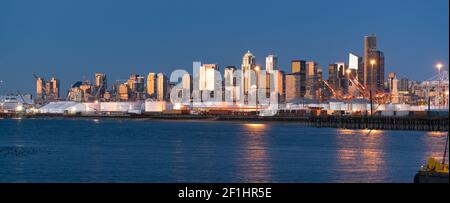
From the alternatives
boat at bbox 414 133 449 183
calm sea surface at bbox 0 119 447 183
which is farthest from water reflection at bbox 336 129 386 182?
boat at bbox 414 133 449 183

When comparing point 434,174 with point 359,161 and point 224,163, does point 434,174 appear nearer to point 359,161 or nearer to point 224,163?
point 359,161

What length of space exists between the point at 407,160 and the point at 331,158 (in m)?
4.38

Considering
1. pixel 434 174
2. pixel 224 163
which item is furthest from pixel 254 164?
pixel 434 174

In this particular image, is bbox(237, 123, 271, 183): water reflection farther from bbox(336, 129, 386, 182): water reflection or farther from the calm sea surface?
bbox(336, 129, 386, 182): water reflection

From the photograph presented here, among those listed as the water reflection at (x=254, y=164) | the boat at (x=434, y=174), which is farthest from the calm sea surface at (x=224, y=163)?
the boat at (x=434, y=174)

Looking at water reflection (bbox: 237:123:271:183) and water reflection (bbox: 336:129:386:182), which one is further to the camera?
water reflection (bbox: 237:123:271:183)

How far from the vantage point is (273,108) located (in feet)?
572

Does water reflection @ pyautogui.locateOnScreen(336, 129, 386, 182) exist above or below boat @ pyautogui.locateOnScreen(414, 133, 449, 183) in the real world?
below

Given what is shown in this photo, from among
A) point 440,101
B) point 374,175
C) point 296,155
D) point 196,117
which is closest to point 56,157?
point 296,155

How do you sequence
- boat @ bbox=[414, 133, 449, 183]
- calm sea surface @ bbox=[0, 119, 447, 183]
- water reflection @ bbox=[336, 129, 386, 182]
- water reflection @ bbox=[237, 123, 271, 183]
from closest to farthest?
1. boat @ bbox=[414, 133, 449, 183]
2. water reflection @ bbox=[336, 129, 386, 182]
3. water reflection @ bbox=[237, 123, 271, 183]
4. calm sea surface @ bbox=[0, 119, 447, 183]

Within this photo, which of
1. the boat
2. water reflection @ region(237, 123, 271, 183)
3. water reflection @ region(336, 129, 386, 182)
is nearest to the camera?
the boat

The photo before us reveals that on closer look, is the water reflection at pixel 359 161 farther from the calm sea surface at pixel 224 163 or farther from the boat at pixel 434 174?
the boat at pixel 434 174
